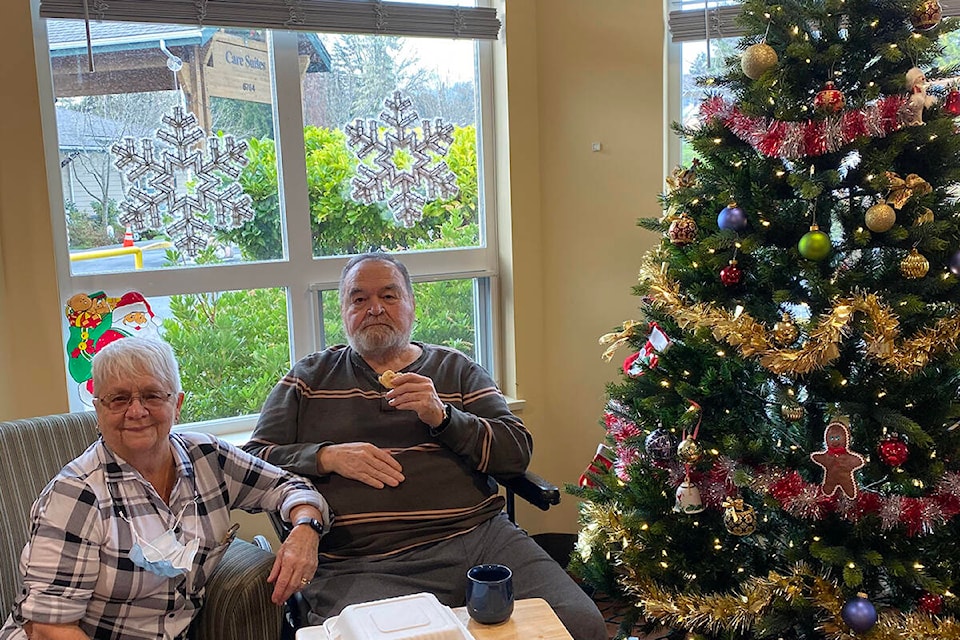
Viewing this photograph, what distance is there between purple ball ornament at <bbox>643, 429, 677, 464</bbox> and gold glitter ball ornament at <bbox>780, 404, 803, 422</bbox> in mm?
308

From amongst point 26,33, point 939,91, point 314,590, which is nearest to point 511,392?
point 314,590

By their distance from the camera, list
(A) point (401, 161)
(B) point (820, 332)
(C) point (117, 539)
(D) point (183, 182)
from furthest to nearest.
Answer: (A) point (401, 161), (D) point (183, 182), (B) point (820, 332), (C) point (117, 539)

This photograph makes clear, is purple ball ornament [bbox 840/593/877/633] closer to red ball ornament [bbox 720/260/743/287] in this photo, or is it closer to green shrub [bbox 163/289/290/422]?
red ball ornament [bbox 720/260/743/287]

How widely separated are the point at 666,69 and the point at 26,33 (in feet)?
6.49

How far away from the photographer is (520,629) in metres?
1.56

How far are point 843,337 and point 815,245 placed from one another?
0.26 metres

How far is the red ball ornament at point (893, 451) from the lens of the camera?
5.99 feet

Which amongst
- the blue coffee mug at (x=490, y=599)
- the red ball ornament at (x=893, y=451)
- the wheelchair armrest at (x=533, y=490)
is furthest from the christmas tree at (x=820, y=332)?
the blue coffee mug at (x=490, y=599)

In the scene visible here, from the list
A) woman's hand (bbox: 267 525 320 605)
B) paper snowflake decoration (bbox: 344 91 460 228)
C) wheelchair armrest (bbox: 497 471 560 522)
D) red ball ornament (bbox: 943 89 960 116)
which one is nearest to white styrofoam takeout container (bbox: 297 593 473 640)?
woman's hand (bbox: 267 525 320 605)

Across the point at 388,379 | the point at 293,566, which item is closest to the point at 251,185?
the point at 388,379

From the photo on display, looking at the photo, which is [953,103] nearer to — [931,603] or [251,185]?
[931,603]

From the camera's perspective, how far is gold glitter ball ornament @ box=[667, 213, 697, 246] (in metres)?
2.05

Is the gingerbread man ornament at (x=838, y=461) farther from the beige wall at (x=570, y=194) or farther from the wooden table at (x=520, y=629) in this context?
the beige wall at (x=570, y=194)

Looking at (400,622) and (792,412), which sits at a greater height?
(792,412)
